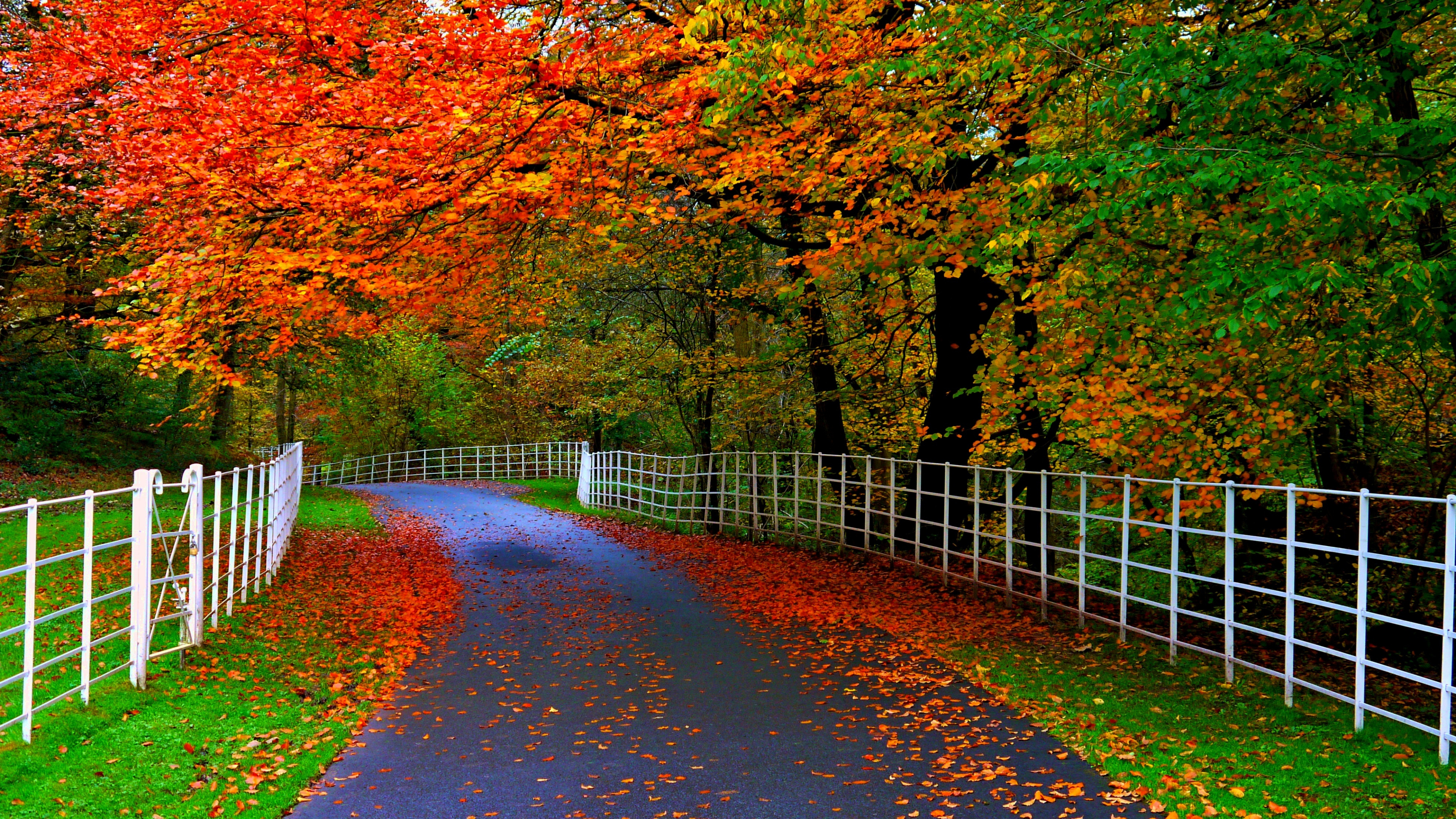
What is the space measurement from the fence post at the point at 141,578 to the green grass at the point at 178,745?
0.17 metres

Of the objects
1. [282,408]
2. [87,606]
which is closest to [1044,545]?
[87,606]

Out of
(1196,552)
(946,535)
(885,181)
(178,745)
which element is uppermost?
(885,181)

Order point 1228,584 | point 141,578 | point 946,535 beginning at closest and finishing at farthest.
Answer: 1. point 141,578
2. point 1228,584
3. point 946,535

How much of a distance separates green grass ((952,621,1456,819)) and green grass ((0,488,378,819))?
445 centimetres

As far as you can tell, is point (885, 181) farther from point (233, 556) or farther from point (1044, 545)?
point (233, 556)

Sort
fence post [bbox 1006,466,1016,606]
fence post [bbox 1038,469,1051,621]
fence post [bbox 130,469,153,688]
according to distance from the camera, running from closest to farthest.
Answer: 1. fence post [bbox 130,469,153,688]
2. fence post [bbox 1038,469,1051,621]
3. fence post [bbox 1006,466,1016,606]

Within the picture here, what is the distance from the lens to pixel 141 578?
7.07 m

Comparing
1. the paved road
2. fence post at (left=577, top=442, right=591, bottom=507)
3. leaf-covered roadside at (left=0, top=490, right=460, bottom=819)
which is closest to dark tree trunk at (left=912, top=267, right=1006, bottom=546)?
the paved road

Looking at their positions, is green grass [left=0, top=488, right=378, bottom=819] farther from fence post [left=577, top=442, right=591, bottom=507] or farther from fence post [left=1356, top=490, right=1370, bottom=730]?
fence post [left=577, top=442, right=591, bottom=507]

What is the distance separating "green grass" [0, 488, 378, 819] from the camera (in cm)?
504

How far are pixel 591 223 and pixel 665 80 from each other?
3.74 meters

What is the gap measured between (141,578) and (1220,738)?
6899 millimetres

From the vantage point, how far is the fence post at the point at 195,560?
7.81 meters

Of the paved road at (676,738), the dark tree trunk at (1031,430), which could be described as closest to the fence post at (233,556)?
the paved road at (676,738)
